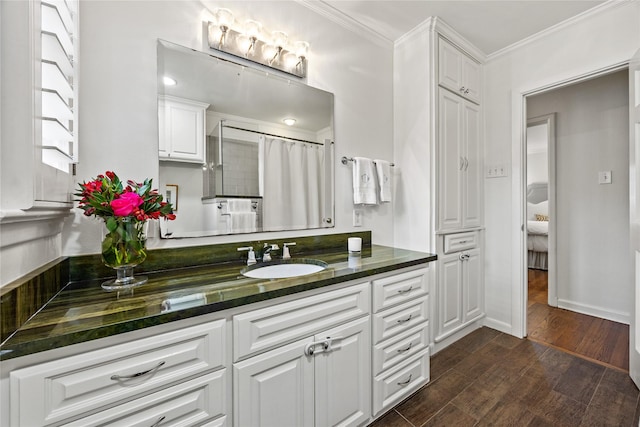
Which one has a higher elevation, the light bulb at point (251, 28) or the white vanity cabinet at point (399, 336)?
the light bulb at point (251, 28)

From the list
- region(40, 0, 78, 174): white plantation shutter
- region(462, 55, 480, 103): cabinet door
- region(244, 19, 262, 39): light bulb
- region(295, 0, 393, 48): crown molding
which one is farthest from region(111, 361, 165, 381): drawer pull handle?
region(462, 55, 480, 103): cabinet door

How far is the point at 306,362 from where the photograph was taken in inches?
45.6

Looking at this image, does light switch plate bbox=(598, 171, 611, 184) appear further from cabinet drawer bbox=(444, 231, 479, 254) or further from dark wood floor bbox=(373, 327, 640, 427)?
dark wood floor bbox=(373, 327, 640, 427)

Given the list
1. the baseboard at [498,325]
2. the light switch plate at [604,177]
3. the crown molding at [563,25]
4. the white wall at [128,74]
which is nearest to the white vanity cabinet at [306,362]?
the white wall at [128,74]

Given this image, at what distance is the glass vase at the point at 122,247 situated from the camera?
105 cm

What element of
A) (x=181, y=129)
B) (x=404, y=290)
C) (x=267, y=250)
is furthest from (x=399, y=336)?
(x=181, y=129)

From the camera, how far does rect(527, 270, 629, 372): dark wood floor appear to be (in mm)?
2076

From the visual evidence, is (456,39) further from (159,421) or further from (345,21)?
(159,421)

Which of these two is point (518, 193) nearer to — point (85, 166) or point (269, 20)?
point (269, 20)

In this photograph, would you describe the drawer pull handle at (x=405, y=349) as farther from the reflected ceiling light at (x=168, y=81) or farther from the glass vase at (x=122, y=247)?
the reflected ceiling light at (x=168, y=81)

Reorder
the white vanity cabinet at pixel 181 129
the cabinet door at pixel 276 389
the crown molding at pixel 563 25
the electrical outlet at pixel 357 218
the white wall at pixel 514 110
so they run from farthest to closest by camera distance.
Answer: the electrical outlet at pixel 357 218
the white wall at pixel 514 110
the crown molding at pixel 563 25
the white vanity cabinet at pixel 181 129
the cabinet door at pixel 276 389

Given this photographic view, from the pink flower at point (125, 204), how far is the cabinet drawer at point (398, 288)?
3.48 feet

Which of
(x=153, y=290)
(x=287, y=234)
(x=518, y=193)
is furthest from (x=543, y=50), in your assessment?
(x=153, y=290)

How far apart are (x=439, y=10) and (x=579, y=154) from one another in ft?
7.02
